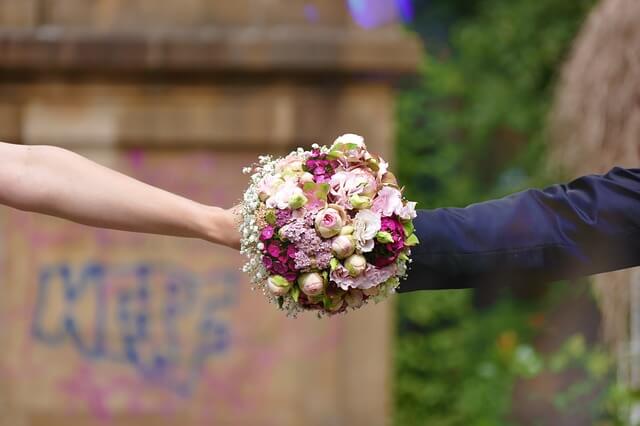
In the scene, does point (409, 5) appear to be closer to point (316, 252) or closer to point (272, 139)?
point (272, 139)

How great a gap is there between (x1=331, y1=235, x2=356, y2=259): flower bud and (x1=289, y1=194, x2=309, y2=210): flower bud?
0.12 meters

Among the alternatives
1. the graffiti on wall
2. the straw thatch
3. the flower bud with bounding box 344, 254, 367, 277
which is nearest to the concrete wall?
the graffiti on wall

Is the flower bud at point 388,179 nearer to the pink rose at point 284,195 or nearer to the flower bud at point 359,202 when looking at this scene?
the flower bud at point 359,202

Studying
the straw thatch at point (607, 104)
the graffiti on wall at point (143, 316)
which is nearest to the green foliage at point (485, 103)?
the straw thatch at point (607, 104)

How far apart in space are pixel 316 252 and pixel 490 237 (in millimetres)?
440

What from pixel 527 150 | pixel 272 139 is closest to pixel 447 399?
pixel 527 150

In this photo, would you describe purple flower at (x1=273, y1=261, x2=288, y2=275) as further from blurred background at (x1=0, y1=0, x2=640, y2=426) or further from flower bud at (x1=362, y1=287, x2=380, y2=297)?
blurred background at (x1=0, y1=0, x2=640, y2=426)

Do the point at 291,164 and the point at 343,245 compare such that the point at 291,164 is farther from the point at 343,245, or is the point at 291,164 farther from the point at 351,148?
the point at 343,245

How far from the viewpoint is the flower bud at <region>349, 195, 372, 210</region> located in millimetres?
2672

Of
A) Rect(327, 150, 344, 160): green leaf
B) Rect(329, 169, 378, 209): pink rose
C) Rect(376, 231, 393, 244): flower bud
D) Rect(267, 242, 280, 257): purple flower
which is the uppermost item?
Rect(327, 150, 344, 160): green leaf

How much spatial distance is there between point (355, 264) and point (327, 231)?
10cm

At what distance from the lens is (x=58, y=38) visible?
597 centimetres

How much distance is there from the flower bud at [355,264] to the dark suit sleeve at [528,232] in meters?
0.17

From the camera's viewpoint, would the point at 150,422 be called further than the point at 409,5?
No
